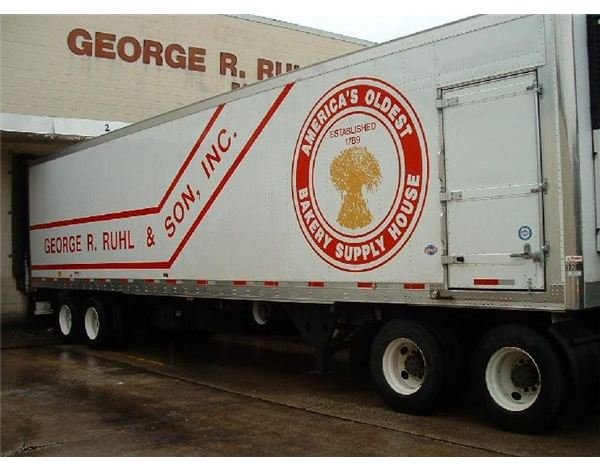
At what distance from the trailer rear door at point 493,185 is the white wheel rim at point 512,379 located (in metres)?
0.69

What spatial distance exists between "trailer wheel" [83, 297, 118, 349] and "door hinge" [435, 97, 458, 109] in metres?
8.16

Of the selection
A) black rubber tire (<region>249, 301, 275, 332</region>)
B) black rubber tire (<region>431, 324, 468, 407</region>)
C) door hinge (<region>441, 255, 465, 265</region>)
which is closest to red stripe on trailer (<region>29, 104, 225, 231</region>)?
black rubber tire (<region>249, 301, 275, 332</region>)

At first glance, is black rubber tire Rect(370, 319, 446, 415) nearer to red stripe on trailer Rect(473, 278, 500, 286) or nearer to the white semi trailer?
the white semi trailer

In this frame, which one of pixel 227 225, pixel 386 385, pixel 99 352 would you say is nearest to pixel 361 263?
pixel 386 385

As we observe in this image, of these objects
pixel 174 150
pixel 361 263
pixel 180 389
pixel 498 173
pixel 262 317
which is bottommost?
pixel 180 389

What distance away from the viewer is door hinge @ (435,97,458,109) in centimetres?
707

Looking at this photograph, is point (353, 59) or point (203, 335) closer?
A: point (353, 59)

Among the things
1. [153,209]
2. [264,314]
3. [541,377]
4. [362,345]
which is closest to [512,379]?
[541,377]

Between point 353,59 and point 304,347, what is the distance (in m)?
6.38

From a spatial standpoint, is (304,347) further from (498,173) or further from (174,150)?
(498,173)

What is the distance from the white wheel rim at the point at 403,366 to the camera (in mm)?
7512

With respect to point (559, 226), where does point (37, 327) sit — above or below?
below

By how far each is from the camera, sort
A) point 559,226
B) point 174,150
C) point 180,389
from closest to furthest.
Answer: point 559,226, point 180,389, point 174,150

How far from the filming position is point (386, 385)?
7.69 metres
